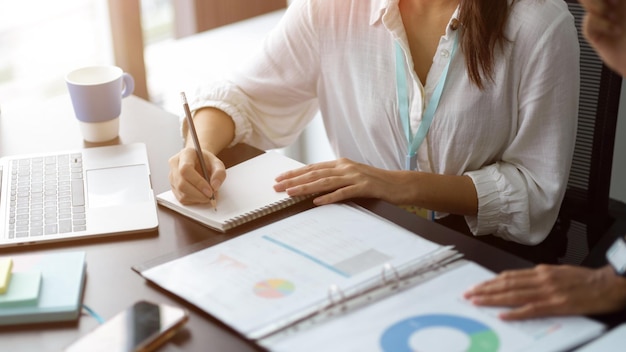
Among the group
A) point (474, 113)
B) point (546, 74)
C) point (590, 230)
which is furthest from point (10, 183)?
point (590, 230)

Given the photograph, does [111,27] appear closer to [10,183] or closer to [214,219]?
[10,183]

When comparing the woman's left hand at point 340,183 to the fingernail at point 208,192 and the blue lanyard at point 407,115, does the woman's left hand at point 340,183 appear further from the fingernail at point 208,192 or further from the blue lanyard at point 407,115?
the blue lanyard at point 407,115

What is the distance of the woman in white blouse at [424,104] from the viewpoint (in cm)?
138

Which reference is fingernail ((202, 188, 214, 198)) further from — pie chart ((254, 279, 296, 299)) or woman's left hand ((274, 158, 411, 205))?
pie chart ((254, 279, 296, 299))

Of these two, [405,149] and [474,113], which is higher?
[474,113]

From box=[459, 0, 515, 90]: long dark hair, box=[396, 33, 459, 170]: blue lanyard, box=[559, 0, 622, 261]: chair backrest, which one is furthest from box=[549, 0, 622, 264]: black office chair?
box=[396, 33, 459, 170]: blue lanyard

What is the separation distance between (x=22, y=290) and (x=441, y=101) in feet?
2.80

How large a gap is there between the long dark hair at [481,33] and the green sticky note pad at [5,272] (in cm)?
87

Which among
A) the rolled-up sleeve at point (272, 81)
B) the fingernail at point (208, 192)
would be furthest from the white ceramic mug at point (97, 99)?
the fingernail at point (208, 192)

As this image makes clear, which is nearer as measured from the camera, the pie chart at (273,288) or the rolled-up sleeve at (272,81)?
the pie chart at (273,288)

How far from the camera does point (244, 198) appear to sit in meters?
1.26

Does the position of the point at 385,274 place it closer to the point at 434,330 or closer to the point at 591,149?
the point at 434,330

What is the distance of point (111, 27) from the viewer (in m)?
2.24

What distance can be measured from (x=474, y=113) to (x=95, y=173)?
2.35 ft
